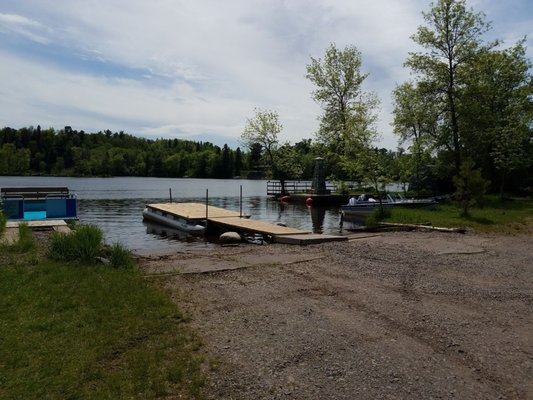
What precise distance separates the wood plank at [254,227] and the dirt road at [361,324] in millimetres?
5401

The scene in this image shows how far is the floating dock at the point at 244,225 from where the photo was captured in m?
16.4

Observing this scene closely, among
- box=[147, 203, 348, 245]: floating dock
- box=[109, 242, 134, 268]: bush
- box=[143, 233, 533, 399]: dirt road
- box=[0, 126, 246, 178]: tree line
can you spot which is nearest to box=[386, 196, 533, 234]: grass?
box=[147, 203, 348, 245]: floating dock

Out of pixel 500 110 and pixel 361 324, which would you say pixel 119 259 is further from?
pixel 500 110

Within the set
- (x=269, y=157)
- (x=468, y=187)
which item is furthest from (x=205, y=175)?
(x=468, y=187)

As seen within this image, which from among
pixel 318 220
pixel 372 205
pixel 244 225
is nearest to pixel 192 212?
pixel 244 225

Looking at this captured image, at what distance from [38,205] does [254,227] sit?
12376 mm

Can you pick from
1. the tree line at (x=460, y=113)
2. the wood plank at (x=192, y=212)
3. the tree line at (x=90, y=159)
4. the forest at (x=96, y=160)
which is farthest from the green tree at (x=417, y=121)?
the tree line at (x=90, y=159)

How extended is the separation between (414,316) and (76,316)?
5.08 meters

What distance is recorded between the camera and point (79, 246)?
10.6 meters

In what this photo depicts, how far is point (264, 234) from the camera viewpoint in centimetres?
1816

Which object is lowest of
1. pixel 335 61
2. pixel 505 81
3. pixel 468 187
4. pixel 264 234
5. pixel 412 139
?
pixel 264 234

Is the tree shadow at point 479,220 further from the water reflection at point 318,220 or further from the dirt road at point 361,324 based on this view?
the dirt road at point 361,324

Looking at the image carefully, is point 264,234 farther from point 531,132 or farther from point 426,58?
point 531,132

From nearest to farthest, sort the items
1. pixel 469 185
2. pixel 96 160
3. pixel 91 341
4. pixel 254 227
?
pixel 91 341
pixel 254 227
pixel 469 185
pixel 96 160
